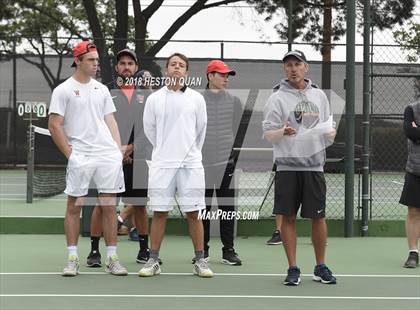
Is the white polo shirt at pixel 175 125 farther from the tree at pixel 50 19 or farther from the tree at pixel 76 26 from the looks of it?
the tree at pixel 50 19

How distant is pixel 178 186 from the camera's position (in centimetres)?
649

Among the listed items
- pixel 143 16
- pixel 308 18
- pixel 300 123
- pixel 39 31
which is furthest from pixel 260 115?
pixel 39 31

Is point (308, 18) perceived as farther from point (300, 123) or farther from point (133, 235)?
point (300, 123)

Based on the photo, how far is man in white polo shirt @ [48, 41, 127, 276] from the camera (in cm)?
632

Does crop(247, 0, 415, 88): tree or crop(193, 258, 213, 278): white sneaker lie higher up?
crop(247, 0, 415, 88): tree

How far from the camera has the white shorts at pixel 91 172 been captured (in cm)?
638

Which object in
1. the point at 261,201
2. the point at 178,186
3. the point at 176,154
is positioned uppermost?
the point at 176,154

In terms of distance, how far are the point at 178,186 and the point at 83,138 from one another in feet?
3.11

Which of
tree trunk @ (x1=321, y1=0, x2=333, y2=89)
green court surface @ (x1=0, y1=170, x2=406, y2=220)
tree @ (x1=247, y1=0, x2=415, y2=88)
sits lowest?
green court surface @ (x1=0, y1=170, x2=406, y2=220)

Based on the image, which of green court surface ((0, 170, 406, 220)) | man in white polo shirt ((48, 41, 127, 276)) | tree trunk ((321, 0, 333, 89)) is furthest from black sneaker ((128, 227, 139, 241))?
tree trunk ((321, 0, 333, 89))

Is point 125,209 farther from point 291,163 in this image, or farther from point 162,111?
point 291,163

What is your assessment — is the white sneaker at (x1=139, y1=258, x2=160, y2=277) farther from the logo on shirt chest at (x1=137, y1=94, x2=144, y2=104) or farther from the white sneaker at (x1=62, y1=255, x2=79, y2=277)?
the logo on shirt chest at (x1=137, y1=94, x2=144, y2=104)

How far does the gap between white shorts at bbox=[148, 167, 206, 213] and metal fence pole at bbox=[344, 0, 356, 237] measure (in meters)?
2.92

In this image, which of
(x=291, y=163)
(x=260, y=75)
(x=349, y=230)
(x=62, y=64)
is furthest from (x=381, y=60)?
(x=62, y=64)
